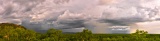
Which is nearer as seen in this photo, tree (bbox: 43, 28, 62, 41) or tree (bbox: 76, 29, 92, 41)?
tree (bbox: 76, 29, 92, 41)

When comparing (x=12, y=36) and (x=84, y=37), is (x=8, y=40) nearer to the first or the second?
(x=12, y=36)

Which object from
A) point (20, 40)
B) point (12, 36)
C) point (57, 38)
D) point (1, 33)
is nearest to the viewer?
point (57, 38)

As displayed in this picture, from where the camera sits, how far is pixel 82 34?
114812 millimetres

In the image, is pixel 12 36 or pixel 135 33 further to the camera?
pixel 12 36

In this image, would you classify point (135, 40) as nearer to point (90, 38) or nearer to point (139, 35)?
point (139, 35)

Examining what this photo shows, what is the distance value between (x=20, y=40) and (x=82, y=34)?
109 feet

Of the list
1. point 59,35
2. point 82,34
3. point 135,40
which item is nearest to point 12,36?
point 59,35

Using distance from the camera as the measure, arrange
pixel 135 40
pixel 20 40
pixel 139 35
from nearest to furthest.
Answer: pixel 139 35
pixel 135 40
pixel 20 40

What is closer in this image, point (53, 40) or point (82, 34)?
point (82, 34)

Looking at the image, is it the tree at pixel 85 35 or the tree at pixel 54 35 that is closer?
the tree at pixel 85 35

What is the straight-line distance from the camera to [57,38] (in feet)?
401

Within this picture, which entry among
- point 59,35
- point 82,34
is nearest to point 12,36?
point 59,35

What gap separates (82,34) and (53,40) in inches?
586

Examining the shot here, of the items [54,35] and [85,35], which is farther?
[54,35]
